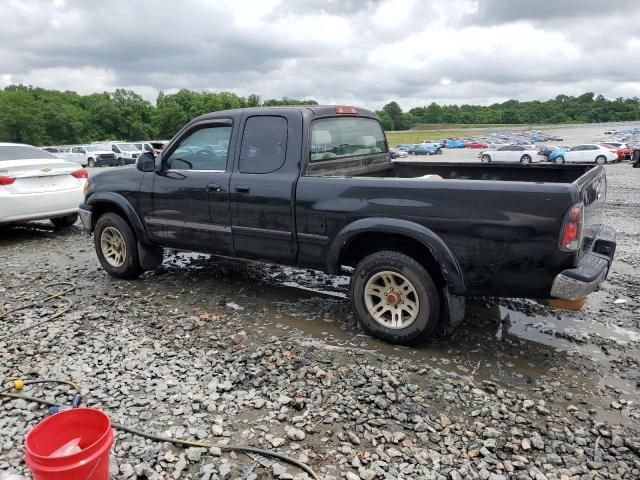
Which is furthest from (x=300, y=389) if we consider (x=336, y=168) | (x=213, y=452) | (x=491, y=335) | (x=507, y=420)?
(x=336, y=168)

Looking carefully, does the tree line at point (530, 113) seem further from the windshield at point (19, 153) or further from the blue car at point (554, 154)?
the windshield at point (19, 153)

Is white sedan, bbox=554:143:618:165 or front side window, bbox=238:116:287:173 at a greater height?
front side window, bbox=238:116:287:173

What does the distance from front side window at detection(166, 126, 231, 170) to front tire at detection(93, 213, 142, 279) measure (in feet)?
3.43

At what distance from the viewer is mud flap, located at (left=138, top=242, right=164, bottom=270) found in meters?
6.05

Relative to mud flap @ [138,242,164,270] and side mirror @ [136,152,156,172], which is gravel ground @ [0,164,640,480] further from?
side mirror @ [136,152,156,172]

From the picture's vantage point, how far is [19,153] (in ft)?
28.6

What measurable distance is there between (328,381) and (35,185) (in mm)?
6797

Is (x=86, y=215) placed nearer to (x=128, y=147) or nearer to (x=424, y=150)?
(x=128, y=147)

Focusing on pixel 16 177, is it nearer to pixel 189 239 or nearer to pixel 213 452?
pixel 189 239

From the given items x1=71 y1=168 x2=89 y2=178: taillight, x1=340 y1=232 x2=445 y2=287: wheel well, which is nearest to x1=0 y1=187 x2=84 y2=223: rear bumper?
x1=71 y1=168 x2=89 y2=178: taillight

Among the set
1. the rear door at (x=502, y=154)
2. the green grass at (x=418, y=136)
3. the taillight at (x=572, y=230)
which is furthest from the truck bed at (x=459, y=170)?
the green grass at (x=418, y=136)

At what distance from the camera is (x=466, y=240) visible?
3.82 m

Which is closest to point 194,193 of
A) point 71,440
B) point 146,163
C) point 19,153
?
point 146,163

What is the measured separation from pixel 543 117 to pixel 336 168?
16932 centimetres
